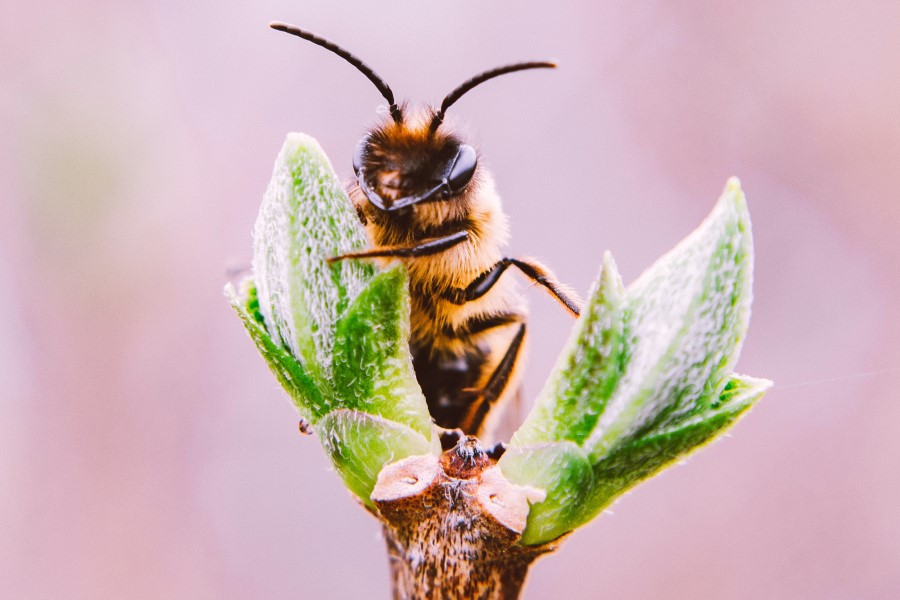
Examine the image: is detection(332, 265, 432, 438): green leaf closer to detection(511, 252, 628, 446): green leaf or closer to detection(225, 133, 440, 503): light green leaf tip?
detection(225, 133, 440, 503): light green leaf tip

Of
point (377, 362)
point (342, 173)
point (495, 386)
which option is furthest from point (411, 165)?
point (342, 173)

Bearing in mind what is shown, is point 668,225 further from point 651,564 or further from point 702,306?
point 702,306

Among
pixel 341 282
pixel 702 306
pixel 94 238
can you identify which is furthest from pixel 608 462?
pixel 94 238

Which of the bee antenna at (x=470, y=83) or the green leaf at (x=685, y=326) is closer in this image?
the green leaf at (x=685, y=326)

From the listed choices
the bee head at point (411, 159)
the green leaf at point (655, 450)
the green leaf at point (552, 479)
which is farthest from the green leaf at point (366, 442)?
the bee head at point (411, 159)

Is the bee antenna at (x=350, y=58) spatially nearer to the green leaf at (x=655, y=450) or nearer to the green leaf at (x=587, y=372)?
the green leaf at (x=587, y=372)

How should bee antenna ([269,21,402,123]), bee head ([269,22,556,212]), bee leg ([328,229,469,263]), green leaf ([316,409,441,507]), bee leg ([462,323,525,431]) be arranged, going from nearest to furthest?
green leaf ([316,409,441,507]) → bee leg ([328,229,469,263]) → bee antenna ([269,21,402,123]) → bee head ([269,22,556,212]) → bee leg ([462,323,525,431])

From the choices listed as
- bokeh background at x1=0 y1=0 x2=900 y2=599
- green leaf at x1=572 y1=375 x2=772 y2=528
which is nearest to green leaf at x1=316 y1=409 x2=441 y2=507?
green leaf at x1=572 y1=375 x2=772 y2=528
